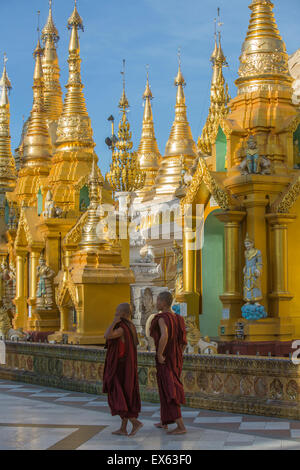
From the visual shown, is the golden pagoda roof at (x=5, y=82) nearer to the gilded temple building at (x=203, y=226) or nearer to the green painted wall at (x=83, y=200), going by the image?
the gilded temple building at (x=203, y=226)

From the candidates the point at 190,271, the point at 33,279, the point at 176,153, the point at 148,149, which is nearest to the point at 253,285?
the point at 190,271

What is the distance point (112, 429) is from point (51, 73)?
2233 cm

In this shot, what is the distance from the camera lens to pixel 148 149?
42312mm

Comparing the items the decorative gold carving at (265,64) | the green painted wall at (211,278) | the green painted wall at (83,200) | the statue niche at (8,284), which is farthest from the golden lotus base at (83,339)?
the statue niche at (8,284)

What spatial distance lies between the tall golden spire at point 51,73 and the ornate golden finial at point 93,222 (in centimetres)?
950

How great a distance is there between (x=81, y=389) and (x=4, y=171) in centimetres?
1741

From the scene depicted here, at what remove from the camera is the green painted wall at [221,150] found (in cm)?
1567

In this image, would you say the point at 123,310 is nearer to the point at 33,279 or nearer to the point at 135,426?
the point at 135,426

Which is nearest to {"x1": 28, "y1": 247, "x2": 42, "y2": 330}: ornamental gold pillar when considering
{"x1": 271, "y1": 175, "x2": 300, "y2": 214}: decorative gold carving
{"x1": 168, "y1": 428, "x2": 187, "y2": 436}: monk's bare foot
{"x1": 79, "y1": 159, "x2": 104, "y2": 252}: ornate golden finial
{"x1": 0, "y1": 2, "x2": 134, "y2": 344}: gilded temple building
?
{"x1": 0, "y1": 2, "x2": 134, "y2": 344}: gilded temple building

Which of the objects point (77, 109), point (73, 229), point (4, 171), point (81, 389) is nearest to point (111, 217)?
point (73, 229)

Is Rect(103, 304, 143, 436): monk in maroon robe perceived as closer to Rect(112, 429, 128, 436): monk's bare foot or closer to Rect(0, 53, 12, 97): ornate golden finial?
Rect(112, 429, 128, 436): monk's bare foot

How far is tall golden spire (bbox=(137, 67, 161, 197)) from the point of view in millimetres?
40906

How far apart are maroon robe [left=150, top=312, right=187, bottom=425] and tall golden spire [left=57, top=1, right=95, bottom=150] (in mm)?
14184
